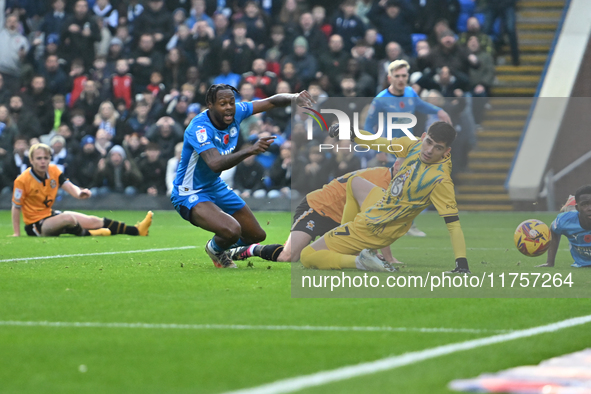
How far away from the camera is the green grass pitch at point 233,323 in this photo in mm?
3994

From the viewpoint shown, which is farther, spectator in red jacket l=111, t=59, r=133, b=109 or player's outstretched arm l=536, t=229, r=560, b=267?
spectator in red jacket l=111, t=59, r=133, b=109

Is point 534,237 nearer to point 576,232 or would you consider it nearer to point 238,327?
point 576,232

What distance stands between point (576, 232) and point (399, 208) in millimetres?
1645

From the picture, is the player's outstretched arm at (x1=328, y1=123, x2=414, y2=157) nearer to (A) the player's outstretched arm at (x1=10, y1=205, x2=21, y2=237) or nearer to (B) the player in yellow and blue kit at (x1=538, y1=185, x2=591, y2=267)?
(B) the player in yellow and blue kit at (x1=538, y1=185, x2=591, y2=267)

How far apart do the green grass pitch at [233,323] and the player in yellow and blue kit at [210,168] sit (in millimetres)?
317

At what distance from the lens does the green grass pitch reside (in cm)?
399

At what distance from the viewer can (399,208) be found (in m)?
7.84

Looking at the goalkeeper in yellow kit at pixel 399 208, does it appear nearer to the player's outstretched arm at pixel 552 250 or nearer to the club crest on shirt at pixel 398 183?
the club crest on shirt at pixel 398 183

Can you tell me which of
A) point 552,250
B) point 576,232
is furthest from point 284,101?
point 576,232

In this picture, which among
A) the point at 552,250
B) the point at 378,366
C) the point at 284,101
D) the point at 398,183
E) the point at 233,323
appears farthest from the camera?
the point at 284,101

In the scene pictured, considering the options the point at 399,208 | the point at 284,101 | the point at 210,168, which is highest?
the point at 284,101

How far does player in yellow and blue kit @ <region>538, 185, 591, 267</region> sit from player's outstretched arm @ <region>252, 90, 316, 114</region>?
7.73 feet

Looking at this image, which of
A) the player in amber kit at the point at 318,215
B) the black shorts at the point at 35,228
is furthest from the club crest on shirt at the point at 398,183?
the black shorts at the point at 35,228

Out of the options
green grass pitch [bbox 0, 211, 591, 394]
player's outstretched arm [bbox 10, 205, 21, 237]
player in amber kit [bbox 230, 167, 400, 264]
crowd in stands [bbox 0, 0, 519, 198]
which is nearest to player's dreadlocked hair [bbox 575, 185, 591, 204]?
green grass pitch [bbox 0, 211, 591, 394]
